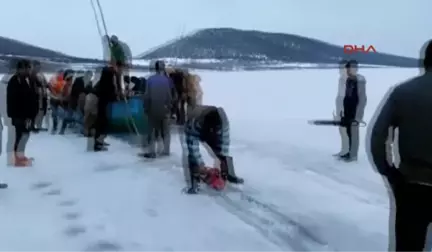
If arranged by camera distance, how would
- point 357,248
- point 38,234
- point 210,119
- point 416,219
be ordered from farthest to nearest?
point 210,119, point 38,234, point 357,248, point 416,219

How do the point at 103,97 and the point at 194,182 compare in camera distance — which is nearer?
the point at 194,182

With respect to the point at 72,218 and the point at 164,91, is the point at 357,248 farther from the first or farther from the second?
the point at 164,91

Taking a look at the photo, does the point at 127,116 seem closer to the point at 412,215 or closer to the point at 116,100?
the point at 116,100

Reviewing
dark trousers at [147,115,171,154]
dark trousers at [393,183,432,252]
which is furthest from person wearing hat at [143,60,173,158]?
dark trousers at [393,183,432,252]

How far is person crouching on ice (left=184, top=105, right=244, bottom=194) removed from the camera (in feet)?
17.4

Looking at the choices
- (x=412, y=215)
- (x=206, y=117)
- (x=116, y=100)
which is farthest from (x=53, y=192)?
(x=412, y=215)

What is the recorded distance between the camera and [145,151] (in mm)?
8500

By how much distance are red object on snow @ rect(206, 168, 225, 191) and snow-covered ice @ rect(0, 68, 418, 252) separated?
0.12 metres

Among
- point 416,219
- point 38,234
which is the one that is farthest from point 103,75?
point 416,219

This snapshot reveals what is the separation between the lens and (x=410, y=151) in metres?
2.40

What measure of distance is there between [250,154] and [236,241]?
4.31 metres

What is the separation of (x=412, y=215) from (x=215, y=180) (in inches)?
136

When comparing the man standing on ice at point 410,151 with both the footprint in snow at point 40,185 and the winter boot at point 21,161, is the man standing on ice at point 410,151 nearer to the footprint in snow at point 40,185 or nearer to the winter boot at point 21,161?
the footprint in snow at point 40,185

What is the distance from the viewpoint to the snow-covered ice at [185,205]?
4.00 meters
